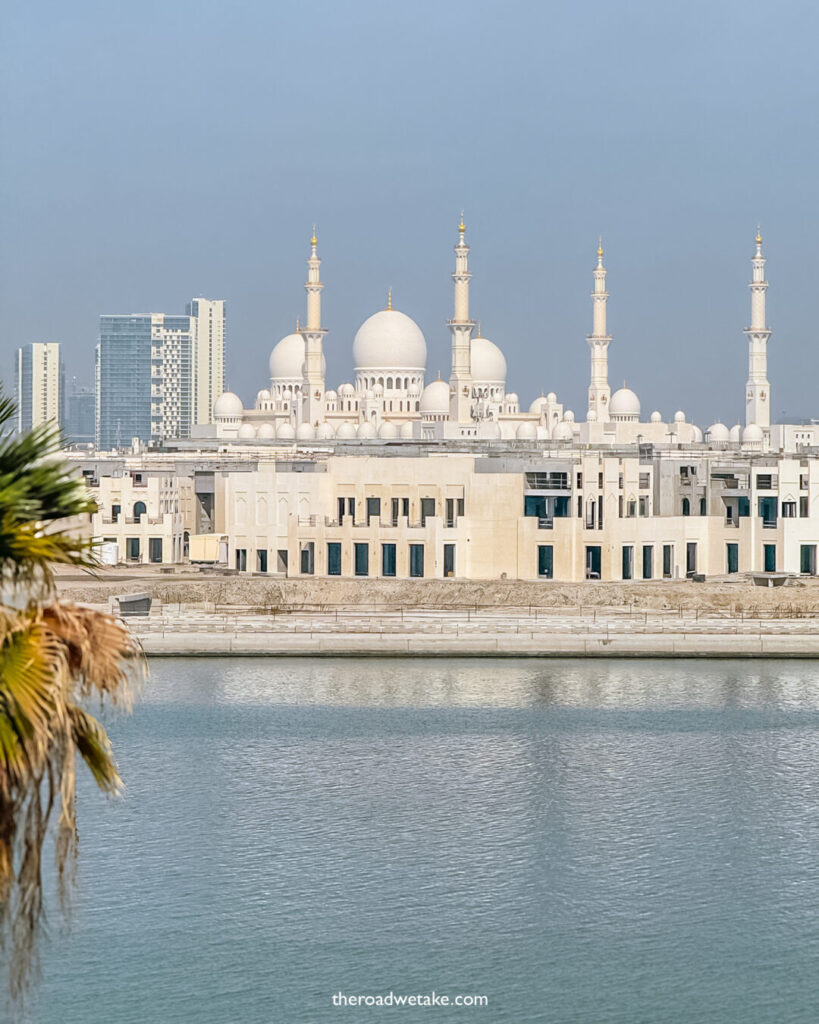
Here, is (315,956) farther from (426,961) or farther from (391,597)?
(391,597)

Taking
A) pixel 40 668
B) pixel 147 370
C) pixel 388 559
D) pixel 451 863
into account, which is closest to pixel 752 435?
pixel 388 559

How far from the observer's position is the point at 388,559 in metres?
38.5

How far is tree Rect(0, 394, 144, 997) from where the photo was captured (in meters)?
5.78

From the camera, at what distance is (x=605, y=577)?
38.1 meters

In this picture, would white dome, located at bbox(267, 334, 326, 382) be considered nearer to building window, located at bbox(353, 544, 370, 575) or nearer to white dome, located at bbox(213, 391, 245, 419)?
white dome, located at bbox(213, 391, 245, 419)

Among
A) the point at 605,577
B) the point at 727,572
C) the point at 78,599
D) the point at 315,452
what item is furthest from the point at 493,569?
the point at 315,452

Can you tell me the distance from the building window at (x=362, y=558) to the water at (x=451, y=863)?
1149 cm

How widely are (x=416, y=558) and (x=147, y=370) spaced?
9922cm

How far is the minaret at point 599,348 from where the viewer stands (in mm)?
58531

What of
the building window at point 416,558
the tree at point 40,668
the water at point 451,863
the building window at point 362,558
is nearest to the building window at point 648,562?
the building window at point 416,558

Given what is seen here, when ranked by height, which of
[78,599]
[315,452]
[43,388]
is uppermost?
[43,388]

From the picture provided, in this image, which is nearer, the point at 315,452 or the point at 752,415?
the point at 315,452

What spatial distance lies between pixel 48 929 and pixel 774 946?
629 cm

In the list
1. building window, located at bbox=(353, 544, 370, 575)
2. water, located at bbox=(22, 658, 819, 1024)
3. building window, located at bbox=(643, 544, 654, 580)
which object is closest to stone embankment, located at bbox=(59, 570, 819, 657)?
building window, located at bbox=(643, 544, 654, 580)
